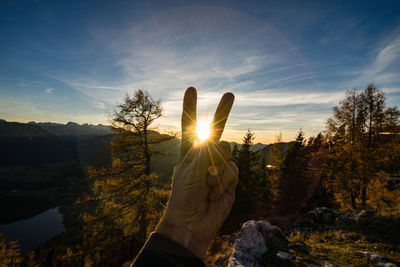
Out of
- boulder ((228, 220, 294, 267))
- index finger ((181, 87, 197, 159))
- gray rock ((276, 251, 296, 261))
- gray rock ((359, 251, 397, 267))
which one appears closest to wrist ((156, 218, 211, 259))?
index finger ((181, 87, 197, 159))

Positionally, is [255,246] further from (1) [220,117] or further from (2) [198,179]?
(1) [220,117]

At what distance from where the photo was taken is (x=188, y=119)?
180cm

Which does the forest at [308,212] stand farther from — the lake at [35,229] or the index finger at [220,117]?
the lake at [35,229]

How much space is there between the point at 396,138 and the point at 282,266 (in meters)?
13.2

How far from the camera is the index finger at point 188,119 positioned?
1.80 metres

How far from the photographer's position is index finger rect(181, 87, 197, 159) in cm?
180

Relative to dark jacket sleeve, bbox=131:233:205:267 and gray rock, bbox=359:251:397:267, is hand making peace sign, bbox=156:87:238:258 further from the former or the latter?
gray rock, bbox=359:251:397:267

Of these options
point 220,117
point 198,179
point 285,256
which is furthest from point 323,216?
point 220,117

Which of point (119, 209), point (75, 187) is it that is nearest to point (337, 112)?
point (119, 209)

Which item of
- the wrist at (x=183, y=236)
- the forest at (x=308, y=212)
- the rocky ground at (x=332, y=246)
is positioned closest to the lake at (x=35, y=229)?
the forest at (x=308, y=212)

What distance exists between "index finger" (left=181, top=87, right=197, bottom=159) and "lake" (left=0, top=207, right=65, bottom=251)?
68032mm

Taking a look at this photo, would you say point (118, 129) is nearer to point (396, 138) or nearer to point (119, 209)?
point (119, 209)

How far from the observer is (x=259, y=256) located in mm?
5625

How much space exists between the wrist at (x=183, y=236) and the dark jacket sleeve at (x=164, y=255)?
87 millimetres
